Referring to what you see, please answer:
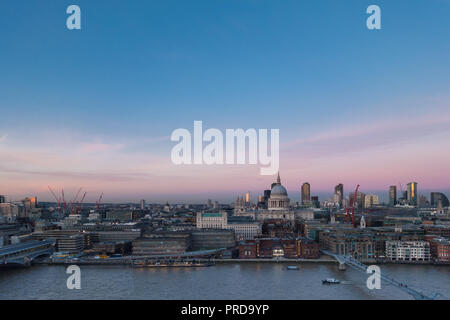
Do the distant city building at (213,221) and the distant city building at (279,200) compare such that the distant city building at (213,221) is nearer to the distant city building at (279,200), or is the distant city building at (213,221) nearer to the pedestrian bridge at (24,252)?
the pedestrian bridge at (24,252)

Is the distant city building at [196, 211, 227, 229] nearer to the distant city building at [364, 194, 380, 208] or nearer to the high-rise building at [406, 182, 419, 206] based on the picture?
the distant city building at [364, 194, 380, 208]

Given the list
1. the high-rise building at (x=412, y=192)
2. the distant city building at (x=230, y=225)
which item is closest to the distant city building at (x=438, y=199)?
the high-rise building at (x=412, y=192)

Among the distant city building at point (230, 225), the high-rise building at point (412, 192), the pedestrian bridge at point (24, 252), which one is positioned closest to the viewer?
the pedestrian bridge at point (24, 252)

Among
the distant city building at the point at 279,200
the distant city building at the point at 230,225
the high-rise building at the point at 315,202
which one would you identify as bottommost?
the high-rise building at the point at 315,202

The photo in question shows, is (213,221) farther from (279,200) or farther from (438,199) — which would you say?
(438,199)

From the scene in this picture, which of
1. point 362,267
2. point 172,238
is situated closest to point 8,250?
point 172,238

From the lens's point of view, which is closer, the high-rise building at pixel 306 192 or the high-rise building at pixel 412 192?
the high-rise building at pixel 412 192

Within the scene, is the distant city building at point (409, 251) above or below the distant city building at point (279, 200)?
below
